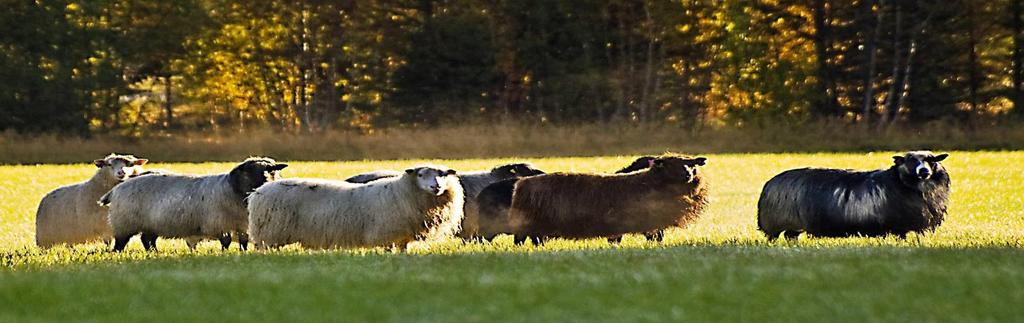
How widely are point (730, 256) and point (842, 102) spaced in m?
42.4

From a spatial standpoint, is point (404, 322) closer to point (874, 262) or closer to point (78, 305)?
point (78, 305)

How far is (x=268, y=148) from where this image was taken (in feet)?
169

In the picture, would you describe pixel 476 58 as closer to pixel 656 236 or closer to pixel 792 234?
pixel 656 236

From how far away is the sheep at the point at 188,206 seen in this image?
17.4 metres

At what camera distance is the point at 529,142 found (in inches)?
1969

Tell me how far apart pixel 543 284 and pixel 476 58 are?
45.8 meters

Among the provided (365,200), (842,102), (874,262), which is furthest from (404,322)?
(842,102)

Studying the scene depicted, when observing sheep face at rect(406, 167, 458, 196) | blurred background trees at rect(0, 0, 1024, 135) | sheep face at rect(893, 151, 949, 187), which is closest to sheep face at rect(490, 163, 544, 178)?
sheep face at rect(406, 167, 458, 196)

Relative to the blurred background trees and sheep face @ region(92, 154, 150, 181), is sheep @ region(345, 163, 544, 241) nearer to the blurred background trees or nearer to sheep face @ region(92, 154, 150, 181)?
sheep face @ region(92, 154, 150, 181)

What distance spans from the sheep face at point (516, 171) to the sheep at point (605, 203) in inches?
85.6

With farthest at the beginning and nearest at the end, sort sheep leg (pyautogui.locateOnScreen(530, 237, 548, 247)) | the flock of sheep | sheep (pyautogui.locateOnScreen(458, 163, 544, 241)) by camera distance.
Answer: sheep (pyautogui.locateOnScreen(458, 163, 544, 241)), sheep leg (pyautogui.locateOnScreen(530, 237, 548, 247)), the flock of sheep

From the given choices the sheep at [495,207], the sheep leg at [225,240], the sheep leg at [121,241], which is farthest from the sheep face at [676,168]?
the sheep leg at [121,241]

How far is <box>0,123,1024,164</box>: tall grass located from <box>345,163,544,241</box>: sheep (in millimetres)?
27683

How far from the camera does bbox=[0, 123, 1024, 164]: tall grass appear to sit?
48.9 m
